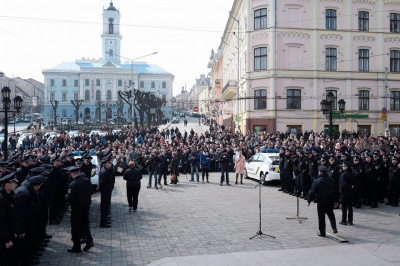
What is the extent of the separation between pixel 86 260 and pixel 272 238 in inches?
175

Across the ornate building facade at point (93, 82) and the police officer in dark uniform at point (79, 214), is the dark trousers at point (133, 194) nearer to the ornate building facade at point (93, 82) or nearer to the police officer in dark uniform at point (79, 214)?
the police officer in dark uniform at point (79, 214)

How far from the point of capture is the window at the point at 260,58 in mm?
39375

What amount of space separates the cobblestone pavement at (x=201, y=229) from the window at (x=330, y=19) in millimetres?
27701

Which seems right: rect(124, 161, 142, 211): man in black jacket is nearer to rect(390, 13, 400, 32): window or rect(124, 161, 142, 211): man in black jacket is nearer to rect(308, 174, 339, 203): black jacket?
rect(308, 174, 339, 203): black jacket

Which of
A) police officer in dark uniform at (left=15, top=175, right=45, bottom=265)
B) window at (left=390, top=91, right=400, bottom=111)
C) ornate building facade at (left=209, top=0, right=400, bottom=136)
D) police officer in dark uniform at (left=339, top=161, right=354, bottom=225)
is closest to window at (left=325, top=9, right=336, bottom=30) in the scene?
ornate building facade at (left=209, top=0, right=400, bottom=136)

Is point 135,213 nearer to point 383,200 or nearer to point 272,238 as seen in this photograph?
point 272,238

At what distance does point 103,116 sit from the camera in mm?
119375

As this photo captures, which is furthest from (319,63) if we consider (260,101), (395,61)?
(395,61)

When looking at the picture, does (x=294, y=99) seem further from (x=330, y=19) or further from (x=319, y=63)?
(x=330, y=19)

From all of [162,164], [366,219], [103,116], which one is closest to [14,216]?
[366,219]

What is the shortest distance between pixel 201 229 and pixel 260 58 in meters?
30.5

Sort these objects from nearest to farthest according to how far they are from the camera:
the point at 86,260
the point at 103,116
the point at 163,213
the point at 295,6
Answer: the point at 86,260
the point at 163,213
the point at 295,6
the point at 103,116

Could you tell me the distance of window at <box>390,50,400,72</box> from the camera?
135 ft

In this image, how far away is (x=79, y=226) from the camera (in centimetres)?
939
